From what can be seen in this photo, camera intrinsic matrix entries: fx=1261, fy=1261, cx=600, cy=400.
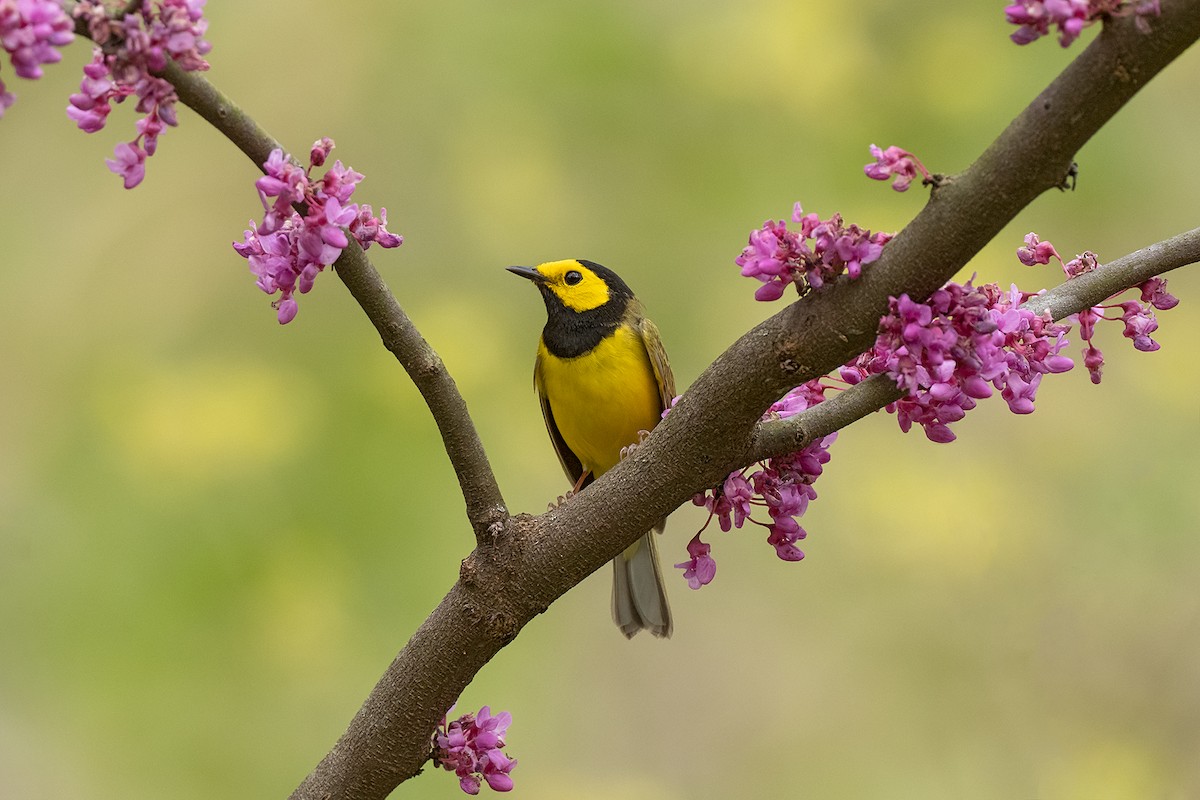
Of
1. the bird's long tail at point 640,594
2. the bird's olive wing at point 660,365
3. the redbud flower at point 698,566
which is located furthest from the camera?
the bird's olive wing at point 660,365

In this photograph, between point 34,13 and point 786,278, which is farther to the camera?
point 786,278

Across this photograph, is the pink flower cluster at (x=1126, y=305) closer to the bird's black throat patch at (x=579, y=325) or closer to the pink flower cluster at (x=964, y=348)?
the pink flower cluster at (x=964, y=348)

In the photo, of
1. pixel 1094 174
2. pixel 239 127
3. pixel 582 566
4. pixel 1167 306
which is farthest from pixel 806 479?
pixel 1094 174

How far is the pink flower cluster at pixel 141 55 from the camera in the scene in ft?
3.48

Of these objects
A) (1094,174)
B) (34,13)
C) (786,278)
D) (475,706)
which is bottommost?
(786,278)

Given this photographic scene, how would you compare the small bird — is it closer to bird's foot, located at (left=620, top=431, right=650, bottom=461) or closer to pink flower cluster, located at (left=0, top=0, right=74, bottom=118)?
bird's foot, located at (left=620, top=431, right=650, bottom=461)

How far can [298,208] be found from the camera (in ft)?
4.02

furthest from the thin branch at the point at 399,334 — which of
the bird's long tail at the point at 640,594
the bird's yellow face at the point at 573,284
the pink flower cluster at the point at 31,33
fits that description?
the bird's yellow face at the point at 573,284

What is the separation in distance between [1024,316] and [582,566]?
54cm

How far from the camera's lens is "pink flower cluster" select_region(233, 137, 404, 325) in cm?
119

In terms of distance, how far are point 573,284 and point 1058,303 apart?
1.66 m

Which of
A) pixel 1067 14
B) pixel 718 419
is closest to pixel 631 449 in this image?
pixel 718 419

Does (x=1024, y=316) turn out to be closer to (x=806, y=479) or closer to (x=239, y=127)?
(x=806, y=479)

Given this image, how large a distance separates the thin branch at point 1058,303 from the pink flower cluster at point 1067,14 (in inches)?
13.7
